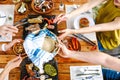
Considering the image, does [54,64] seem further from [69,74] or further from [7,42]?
[7,42]

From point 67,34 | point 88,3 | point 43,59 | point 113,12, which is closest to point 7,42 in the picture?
point 43,59

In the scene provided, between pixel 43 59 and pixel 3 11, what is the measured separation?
1.87ft

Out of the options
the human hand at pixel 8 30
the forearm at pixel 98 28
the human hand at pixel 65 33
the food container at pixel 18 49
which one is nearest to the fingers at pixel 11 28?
the human hand at pixel 8 30

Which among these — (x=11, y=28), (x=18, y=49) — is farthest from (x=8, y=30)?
(x=18, y=49)

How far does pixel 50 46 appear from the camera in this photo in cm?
156

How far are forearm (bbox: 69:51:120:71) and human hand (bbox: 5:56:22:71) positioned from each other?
1.19ft

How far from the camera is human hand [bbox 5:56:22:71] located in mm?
1484

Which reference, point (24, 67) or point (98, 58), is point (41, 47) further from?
point (98, 58)

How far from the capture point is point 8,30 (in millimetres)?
1647

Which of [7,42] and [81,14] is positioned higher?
[81,14]

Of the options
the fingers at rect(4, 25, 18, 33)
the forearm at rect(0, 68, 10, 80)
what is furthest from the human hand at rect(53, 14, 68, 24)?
the forearm at rect(0, 68, 10, 80)

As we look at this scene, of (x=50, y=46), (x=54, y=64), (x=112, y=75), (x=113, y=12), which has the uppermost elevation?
(x=113, y=12)

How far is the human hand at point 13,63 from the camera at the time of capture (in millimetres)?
1484

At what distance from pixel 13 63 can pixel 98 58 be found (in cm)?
58
